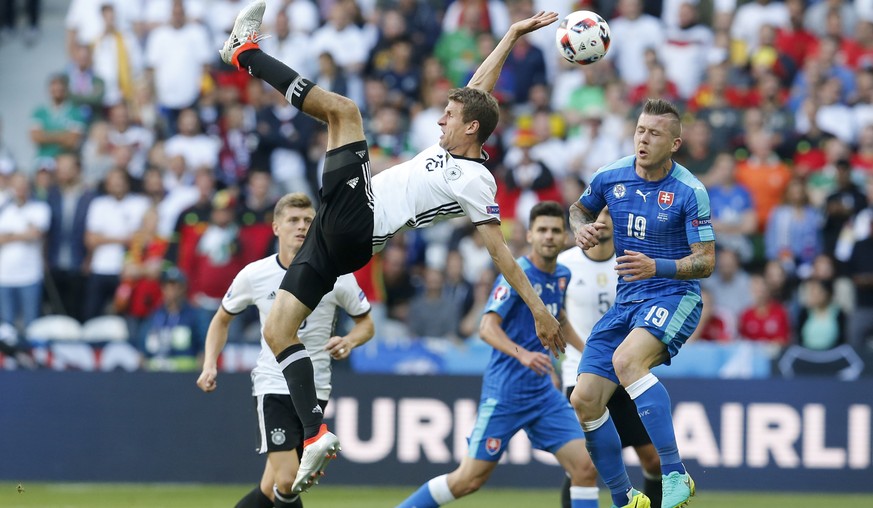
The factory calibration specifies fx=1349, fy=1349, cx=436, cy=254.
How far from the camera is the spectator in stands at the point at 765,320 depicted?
15492 millimetres

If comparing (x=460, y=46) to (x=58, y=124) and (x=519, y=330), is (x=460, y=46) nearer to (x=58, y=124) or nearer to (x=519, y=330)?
(x=58, y=124)

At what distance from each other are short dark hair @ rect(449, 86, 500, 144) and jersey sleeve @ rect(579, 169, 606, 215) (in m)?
0.90

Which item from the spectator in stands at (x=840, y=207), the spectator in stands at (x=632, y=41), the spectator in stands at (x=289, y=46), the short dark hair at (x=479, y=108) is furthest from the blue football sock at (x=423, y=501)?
the spectator in stands at (x=632, y=41)

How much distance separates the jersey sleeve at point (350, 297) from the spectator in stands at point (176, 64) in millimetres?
9437

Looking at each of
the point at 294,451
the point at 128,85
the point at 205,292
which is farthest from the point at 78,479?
the point at 128,85

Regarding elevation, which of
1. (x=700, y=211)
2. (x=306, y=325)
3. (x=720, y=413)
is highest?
(x=700, y=211)

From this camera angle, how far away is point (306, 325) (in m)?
10.1

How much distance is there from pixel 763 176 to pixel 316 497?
278 inches

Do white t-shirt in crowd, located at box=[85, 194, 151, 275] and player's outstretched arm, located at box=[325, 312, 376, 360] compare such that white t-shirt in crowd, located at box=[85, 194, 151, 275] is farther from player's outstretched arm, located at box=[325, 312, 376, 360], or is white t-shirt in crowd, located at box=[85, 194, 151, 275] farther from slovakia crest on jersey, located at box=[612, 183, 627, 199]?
slovakia crest on jersey, located at box=[612, 183, 627, 199]

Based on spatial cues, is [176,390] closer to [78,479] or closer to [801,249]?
[78,479]

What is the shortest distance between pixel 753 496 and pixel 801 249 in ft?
11.2

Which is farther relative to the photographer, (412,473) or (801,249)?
(801,249)

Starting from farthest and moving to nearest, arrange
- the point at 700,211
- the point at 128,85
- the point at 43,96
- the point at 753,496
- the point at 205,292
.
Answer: the point at 43,96, the point at 128,85, the point at 205,292, the point at 753,496, the point at 700,211

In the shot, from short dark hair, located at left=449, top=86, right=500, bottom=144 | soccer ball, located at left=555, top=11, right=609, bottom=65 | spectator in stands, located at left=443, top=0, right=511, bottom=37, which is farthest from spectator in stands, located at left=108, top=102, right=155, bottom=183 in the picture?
short dark hair, located at left=449, top=86, right=500, bottom=144
